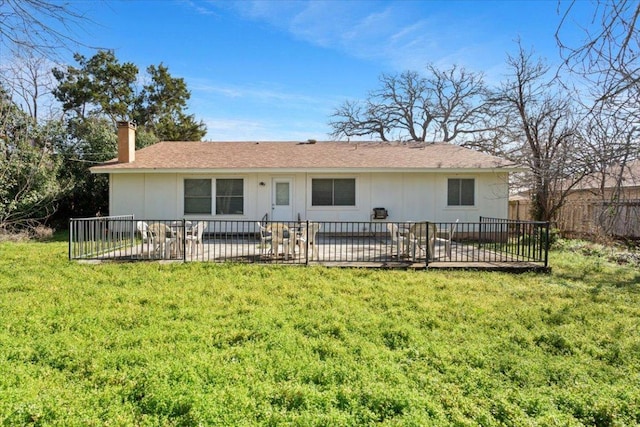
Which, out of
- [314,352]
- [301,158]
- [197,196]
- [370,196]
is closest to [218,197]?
[197,196]

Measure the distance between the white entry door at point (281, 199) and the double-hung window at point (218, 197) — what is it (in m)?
1.22

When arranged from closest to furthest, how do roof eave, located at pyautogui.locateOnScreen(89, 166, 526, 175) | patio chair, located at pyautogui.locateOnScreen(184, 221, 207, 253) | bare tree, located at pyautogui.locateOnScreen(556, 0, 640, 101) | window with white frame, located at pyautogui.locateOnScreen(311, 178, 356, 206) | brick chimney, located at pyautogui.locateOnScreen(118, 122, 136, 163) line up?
bare tree, located at pyautogui.locateOnScreen(556, 0, 640, 101) → patio chair, located at pyautogui.locateOnScreen(184, 221, 207, 253) → roof eave, located at pyautogui.locateOnScreen(89, 166, 526, 175) → window with white frame, located at pyautogui.locateOnScreen(311, 178, 356, 206) → brick chimney, located at pyautogui.locateOnScreen(118, 122, 136, 163)

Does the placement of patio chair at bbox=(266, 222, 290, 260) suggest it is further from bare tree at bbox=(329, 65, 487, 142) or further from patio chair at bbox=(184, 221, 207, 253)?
bare tree at bbox=(329, 65, 487, 142)

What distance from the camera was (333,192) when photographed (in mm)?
14133

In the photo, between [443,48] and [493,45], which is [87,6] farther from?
[443,48]

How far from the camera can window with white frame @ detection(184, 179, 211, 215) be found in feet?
46.1

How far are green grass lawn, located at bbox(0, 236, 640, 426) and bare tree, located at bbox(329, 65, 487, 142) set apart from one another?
25.2m

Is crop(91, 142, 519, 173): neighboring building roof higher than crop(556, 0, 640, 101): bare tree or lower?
higher

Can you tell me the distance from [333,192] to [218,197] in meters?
4.42

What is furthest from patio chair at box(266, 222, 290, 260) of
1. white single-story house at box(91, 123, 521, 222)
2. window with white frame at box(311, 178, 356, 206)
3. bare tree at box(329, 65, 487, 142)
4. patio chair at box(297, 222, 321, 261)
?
bare tree at box(329, 65, 487, 142)

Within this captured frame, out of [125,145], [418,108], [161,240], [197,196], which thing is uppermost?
[418,108]

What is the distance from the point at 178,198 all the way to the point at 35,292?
8261 millimetres

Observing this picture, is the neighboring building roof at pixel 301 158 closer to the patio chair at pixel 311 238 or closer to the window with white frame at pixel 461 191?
the window with white frame at pixel 461 191

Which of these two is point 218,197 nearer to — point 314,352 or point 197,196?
point 197,196
